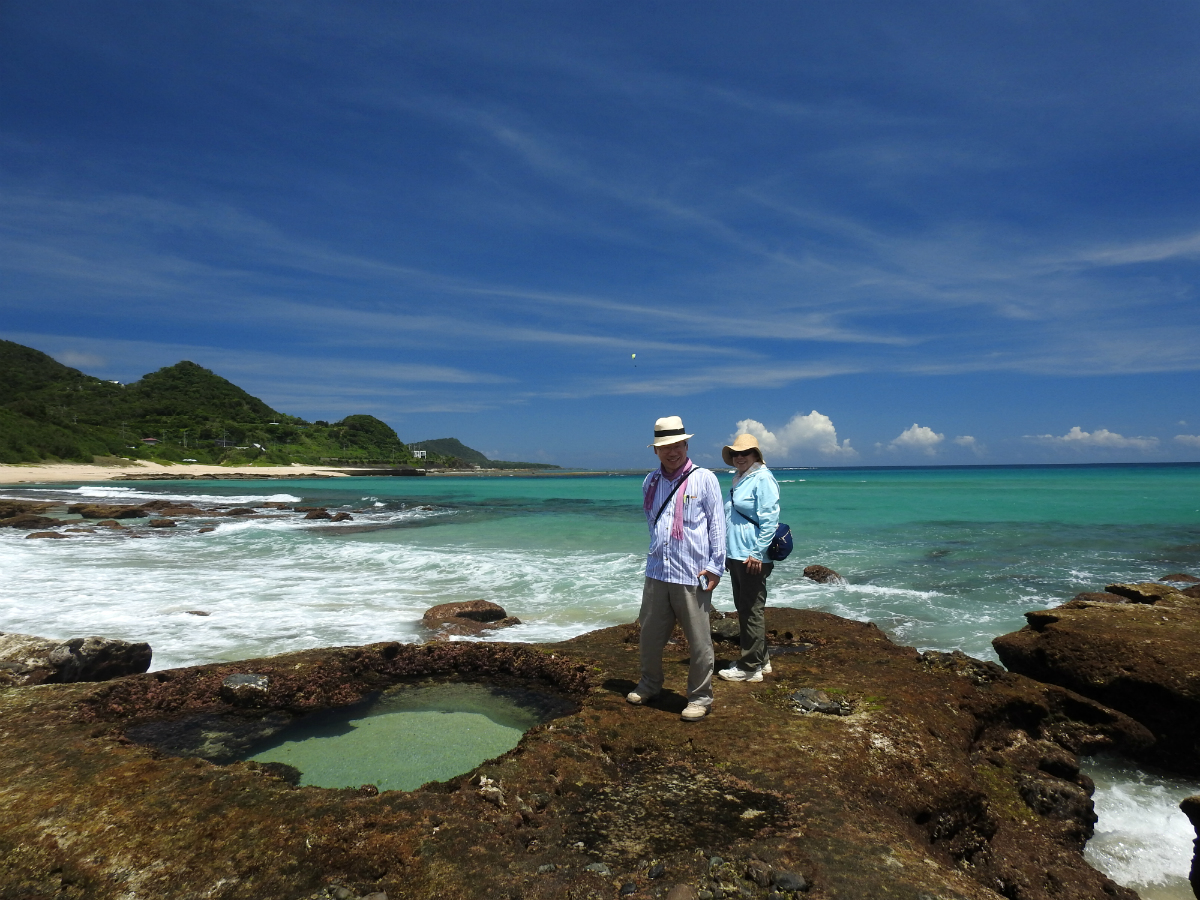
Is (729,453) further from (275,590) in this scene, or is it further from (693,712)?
(275,590)

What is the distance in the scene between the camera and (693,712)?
15.9 ft

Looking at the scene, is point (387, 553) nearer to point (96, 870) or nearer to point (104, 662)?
point (104, 662)

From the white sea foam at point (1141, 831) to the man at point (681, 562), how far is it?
2.95 meters

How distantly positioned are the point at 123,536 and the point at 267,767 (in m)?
23.6

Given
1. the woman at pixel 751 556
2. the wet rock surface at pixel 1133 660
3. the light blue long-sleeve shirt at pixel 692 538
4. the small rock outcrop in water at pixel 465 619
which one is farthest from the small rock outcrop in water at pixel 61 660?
the wet rock surface at pixel 1133 660

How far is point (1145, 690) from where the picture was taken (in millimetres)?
5820

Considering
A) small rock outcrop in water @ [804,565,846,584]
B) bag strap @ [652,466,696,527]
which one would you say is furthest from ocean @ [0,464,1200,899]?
bag strap @ [652,466,696,527]

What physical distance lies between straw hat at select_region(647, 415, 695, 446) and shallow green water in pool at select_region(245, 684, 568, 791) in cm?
261

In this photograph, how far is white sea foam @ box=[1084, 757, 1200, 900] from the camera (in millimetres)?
4184

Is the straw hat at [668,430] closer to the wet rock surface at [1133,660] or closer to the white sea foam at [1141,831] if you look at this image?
the white sea foam at [1141,831]

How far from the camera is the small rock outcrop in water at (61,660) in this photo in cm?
576

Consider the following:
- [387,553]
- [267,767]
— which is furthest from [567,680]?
[387,553]

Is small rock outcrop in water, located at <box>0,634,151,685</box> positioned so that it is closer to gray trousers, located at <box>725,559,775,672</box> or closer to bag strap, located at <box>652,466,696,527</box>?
bag strap, located at <box>652,466,696,527</box>

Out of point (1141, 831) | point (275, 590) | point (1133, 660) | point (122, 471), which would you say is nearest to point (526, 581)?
point (275, 590)
